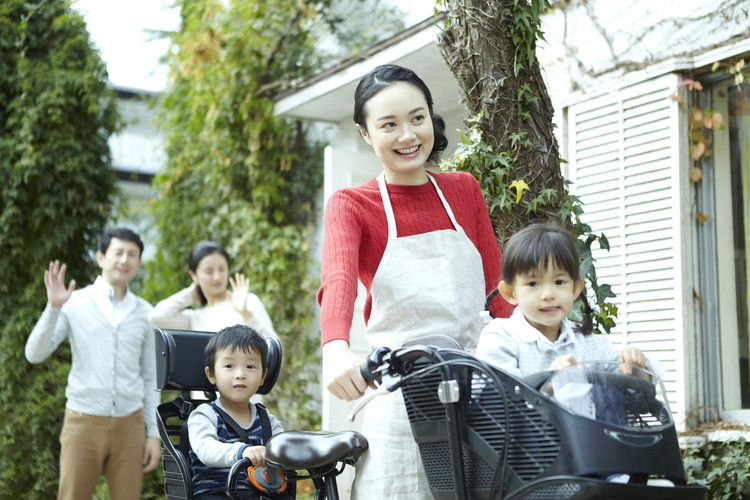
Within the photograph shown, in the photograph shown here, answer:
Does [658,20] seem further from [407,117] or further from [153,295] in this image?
[153,295]

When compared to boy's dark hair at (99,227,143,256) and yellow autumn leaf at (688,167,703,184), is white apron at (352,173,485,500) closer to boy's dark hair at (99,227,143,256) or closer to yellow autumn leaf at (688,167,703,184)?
yellow autumn leaf at (688,167,703,184)

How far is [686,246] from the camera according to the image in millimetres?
5203

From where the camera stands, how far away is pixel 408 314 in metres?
2.33

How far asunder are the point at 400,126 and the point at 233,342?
1.36 metres

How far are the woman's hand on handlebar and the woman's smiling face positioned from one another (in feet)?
1.94

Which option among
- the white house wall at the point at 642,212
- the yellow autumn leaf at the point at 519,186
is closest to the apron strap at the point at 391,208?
the yellow autumn leaf at the point at 519,186

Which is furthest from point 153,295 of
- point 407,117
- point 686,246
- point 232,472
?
point 407,117

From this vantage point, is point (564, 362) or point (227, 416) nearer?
point (564, 362)

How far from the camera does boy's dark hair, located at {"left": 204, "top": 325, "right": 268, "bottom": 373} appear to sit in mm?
3441

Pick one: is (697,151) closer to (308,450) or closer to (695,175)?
(695,175)

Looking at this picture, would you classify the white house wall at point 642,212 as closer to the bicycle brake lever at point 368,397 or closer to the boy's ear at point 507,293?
the boy's ear at point 507,293

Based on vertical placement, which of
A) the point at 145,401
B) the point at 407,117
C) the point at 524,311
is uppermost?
the point at 407,117

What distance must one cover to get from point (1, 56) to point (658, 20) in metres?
4.95

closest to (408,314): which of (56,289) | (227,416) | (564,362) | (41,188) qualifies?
(564,362)
